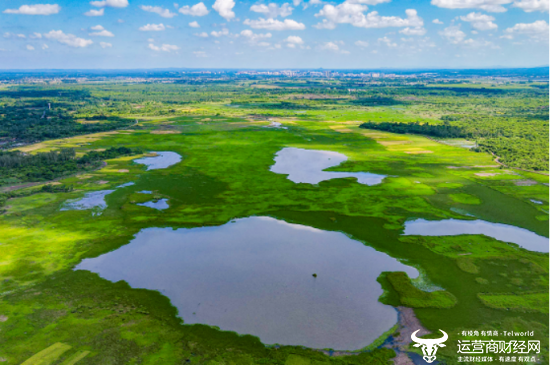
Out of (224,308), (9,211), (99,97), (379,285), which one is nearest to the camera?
(224,308)

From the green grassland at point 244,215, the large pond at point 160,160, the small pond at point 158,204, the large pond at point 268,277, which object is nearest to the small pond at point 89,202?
the green grassland at point 244,215

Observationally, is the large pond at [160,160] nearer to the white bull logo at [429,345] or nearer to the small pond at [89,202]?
the small pond at [89,202]

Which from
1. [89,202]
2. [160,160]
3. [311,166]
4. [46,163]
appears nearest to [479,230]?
[311,166]

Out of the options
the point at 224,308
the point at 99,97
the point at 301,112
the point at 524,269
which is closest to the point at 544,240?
the point at 524,269

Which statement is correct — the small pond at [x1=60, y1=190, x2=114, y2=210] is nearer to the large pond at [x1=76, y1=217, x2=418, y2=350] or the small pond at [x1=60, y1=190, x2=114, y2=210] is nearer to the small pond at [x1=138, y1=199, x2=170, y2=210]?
the small pond at [x1=138, y1=199, x2=170, y2=210]

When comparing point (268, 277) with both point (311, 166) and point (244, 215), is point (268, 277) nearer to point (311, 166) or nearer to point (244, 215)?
point (244, 215)

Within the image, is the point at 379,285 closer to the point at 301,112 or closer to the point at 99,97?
the point at 301,112

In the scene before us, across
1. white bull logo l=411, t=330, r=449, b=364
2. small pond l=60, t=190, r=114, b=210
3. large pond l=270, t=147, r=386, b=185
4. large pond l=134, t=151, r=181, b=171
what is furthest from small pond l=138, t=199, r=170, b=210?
white bull logo l=411, t=330, r=449, b=364
